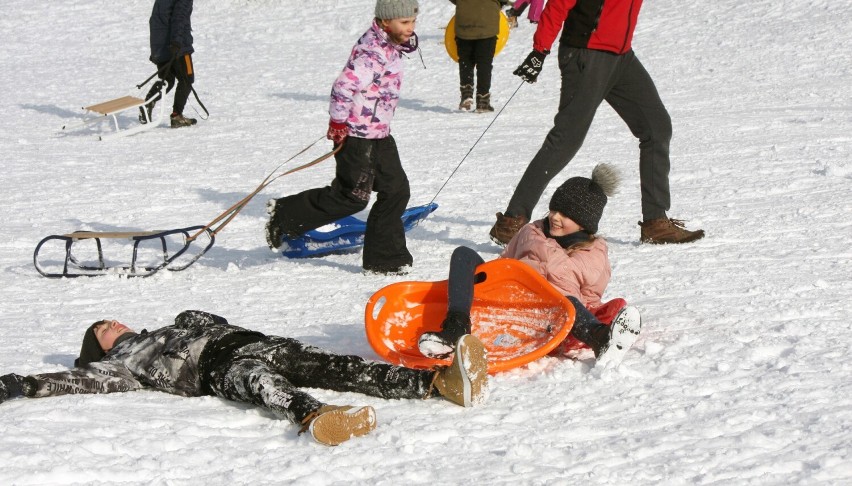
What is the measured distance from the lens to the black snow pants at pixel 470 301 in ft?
11.6

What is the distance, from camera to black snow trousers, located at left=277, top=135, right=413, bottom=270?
5.08 metres

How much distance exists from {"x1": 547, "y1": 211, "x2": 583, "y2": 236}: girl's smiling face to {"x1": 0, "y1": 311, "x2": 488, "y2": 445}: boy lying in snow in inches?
35.8

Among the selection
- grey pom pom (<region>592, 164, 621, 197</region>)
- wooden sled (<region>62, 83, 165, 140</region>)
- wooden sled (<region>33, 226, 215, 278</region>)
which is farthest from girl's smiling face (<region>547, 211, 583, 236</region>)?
wooden sled (<region>62, 83, 165, 140</region>)

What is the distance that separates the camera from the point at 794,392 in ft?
10.2

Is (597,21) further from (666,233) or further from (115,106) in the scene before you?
(115,106)

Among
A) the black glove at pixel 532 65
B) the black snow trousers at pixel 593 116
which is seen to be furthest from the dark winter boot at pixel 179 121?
the black glove at pixel 532 65

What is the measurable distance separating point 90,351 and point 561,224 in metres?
1.81

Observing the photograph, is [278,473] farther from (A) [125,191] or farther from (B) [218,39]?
(B) [218,39]

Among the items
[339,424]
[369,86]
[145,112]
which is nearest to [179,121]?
[145,112]

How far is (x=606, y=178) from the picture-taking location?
4.13 m

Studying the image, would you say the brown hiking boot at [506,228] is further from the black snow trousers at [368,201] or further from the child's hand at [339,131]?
the child's hand at [339,131]

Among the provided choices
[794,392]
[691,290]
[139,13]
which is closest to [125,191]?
[691,290]

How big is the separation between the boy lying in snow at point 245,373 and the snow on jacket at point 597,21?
2.26 m

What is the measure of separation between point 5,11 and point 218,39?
443 centimetres
